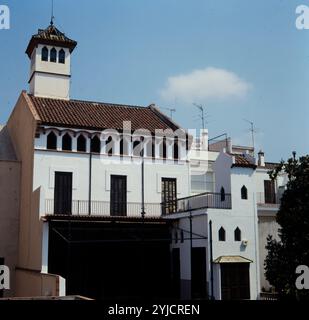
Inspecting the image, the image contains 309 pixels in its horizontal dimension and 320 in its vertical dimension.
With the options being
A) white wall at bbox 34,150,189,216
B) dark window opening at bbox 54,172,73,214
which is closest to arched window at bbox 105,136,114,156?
white wall at bbox 34,150,189,216

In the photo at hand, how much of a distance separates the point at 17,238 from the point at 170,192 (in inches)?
326

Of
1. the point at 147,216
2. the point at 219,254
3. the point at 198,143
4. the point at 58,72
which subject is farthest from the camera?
the point at 198,143

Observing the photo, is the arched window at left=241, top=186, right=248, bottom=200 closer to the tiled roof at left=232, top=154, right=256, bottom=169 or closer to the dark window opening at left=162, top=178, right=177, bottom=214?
the tiled roof at left=232, top=154, right=256, bottom=169

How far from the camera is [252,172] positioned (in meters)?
22.1

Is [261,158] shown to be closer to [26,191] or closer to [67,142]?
[67,142]

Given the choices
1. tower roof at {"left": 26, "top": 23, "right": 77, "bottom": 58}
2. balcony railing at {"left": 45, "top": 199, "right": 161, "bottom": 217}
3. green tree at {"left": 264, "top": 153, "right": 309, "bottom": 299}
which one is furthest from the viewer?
tower roof at {"left": 26, "top": 23, "right": 77, "bottom": 58}

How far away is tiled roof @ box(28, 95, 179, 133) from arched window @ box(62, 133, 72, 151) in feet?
2.03

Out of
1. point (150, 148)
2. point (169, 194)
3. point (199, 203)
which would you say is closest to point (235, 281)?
point (199, 203)

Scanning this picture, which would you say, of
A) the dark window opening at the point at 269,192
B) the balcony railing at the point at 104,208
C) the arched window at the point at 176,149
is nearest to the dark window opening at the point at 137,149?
the arched window at the point at 176,149

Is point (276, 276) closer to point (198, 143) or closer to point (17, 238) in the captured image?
point (17, 238)

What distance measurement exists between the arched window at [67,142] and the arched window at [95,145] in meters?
1.12

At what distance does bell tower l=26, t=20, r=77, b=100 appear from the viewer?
1140 inches

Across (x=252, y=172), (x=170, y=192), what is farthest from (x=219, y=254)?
(x=170, y=192)
